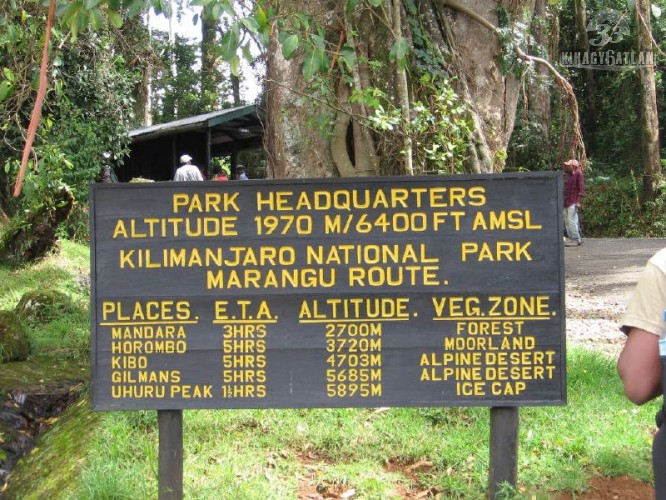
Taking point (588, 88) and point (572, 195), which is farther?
point (588, 88)

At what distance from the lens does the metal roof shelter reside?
17.2 m

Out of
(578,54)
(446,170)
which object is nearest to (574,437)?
(446,170)

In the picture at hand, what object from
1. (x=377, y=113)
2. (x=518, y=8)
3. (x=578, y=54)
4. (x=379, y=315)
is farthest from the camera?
(x=578, y=54)

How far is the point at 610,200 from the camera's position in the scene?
20078 millimetres

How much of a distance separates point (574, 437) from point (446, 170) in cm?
225

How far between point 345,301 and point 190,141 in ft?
58.2

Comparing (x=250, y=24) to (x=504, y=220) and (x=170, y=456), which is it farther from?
(x=170, y=456)

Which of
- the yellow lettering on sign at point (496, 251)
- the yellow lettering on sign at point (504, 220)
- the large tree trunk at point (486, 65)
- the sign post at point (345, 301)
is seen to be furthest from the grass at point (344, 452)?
the large tree trunk at point (486, 65)

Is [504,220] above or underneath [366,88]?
underneath

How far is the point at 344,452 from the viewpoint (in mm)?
4320

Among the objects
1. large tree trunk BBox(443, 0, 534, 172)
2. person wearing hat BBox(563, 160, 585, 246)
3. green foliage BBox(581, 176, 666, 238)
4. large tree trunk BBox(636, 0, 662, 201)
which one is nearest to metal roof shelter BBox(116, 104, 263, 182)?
person wearing hat BBox(563, 160, 585, 246)

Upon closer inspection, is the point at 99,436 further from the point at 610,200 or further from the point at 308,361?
the point at 610,200

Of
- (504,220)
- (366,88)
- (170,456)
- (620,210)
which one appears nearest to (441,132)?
(366,88)

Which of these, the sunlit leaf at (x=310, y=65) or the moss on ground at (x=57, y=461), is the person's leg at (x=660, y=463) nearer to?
the sunlit leaf at (x=310, y=65)
